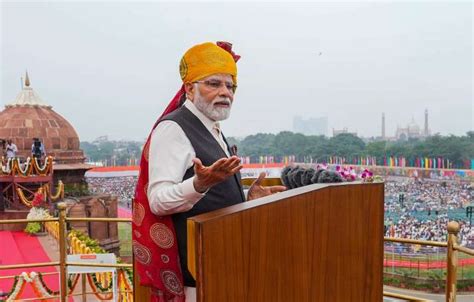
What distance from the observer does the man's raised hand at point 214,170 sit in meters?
1.07

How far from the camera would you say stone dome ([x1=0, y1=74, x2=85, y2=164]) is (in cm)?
1304

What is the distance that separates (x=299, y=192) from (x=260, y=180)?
1.45 feet

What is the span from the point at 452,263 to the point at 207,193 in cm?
179

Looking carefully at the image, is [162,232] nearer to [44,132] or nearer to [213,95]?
[213,95]

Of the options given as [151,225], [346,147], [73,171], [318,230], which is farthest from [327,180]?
[346,147]

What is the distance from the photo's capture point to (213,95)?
1345 mm

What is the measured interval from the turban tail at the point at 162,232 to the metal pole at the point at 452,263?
5.27ft

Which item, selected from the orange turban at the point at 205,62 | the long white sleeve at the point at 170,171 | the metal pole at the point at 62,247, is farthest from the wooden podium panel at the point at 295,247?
the metal pole at the point at 62,247

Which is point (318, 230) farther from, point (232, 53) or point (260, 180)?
point (232, 53)

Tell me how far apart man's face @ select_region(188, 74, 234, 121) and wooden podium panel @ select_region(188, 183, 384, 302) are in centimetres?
41

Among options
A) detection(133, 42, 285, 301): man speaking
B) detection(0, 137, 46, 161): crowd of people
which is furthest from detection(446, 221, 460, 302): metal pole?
detection(0, 137, 46, 161): crowd of people

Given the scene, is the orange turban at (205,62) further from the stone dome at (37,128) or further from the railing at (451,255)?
the stone dome at (37,128)

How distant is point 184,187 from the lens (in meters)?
1.16

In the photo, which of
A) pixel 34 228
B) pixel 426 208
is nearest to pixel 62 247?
pixel 34 228
